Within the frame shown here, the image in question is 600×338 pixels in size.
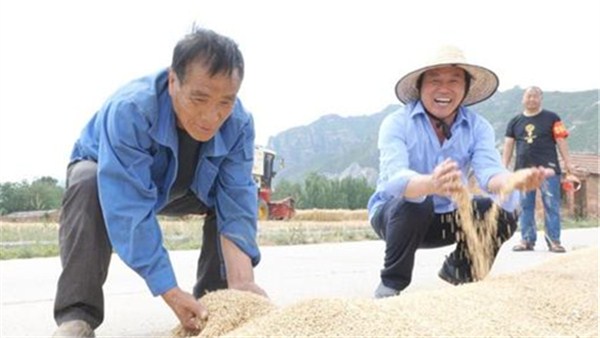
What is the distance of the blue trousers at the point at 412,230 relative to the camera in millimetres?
2963

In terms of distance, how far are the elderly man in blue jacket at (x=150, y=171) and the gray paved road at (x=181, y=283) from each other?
0.53 m

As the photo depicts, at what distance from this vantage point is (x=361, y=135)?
135 metres

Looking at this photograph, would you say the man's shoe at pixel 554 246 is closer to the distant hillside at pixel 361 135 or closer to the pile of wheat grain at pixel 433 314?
the pile of wheat grain at pixel 433 314

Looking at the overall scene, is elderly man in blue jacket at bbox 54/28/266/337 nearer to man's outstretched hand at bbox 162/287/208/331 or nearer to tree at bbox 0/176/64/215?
man's outstretched hand at bbox 162/287/208/331

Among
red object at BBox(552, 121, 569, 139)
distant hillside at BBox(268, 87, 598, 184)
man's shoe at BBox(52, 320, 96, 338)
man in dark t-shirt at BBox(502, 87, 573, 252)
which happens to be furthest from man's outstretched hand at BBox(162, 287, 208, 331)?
distant hillside at BBox(268, 87, 598, 184)

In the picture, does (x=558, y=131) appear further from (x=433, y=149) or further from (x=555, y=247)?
(x=433, y=149)

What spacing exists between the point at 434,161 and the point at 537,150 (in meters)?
3.61

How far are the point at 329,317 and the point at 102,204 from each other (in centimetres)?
75

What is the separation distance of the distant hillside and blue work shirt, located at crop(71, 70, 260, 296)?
53141 millimetres

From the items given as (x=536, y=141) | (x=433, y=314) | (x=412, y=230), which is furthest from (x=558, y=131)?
(x=433, y=314)

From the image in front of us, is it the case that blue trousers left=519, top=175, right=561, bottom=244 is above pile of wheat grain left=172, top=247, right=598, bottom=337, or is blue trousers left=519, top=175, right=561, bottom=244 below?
below

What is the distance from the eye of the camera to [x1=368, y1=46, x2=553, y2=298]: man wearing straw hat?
2.97m

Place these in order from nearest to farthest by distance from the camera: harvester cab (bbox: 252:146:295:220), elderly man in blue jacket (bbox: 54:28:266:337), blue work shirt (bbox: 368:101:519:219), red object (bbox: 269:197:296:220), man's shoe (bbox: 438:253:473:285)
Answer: elderly man in blue jacket (bbox: 54:28:266:337) → blue work shirt (bbox: 368:101:519:219) → man's shoe (bbox: 438:253:473:285) → harvester cab (bbox: 252:146:295:220) → red object (bbox: 269:197:296:220)

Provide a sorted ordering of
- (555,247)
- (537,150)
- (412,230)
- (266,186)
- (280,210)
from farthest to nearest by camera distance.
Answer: (280,210), (266,186), (537,150), (555,247), (412,230)
